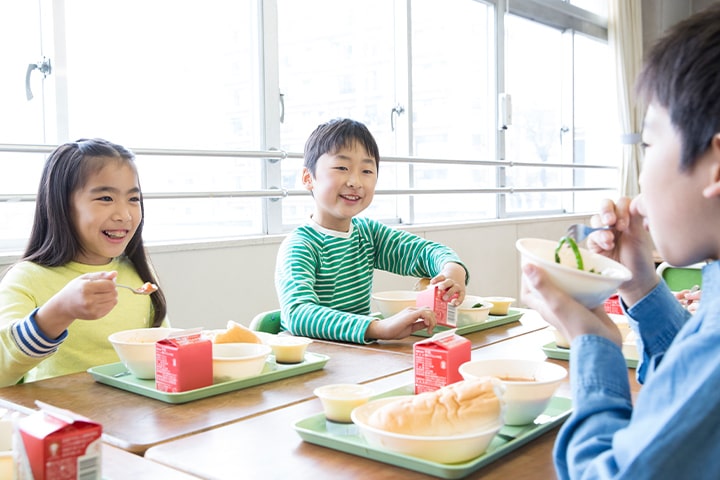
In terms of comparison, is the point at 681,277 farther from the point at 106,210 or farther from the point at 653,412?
the point at 653,412

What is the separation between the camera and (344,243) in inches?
83.7

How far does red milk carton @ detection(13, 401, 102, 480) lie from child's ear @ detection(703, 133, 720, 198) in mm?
675

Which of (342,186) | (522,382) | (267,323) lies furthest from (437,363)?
(342,186)

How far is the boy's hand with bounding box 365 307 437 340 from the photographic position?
62.5 inches

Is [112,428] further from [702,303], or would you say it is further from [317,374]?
A: [702,303]

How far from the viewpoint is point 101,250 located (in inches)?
66.6

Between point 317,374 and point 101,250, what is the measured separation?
2.25 ft

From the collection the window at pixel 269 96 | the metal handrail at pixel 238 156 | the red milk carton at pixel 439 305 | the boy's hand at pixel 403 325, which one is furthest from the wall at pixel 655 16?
the boy's hand at pixel 403 325

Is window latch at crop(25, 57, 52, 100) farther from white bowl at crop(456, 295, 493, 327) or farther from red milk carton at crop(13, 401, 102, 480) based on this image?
red milk carton at crop(13, 401, 102, 480)

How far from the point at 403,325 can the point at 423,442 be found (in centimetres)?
77

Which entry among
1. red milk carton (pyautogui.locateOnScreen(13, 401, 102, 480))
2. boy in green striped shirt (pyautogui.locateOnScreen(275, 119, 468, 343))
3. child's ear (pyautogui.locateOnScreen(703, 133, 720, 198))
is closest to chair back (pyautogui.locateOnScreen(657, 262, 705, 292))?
boy in green striped shirt (pyautogui.locateOnScreen(275, 119, 468, 343))

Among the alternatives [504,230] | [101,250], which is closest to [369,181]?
[101,250]

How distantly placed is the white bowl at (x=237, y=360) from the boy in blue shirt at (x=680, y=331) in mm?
576

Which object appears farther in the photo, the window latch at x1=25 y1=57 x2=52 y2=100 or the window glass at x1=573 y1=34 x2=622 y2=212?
the window glass at x1=573 y1=34 x2=622 y2=212
